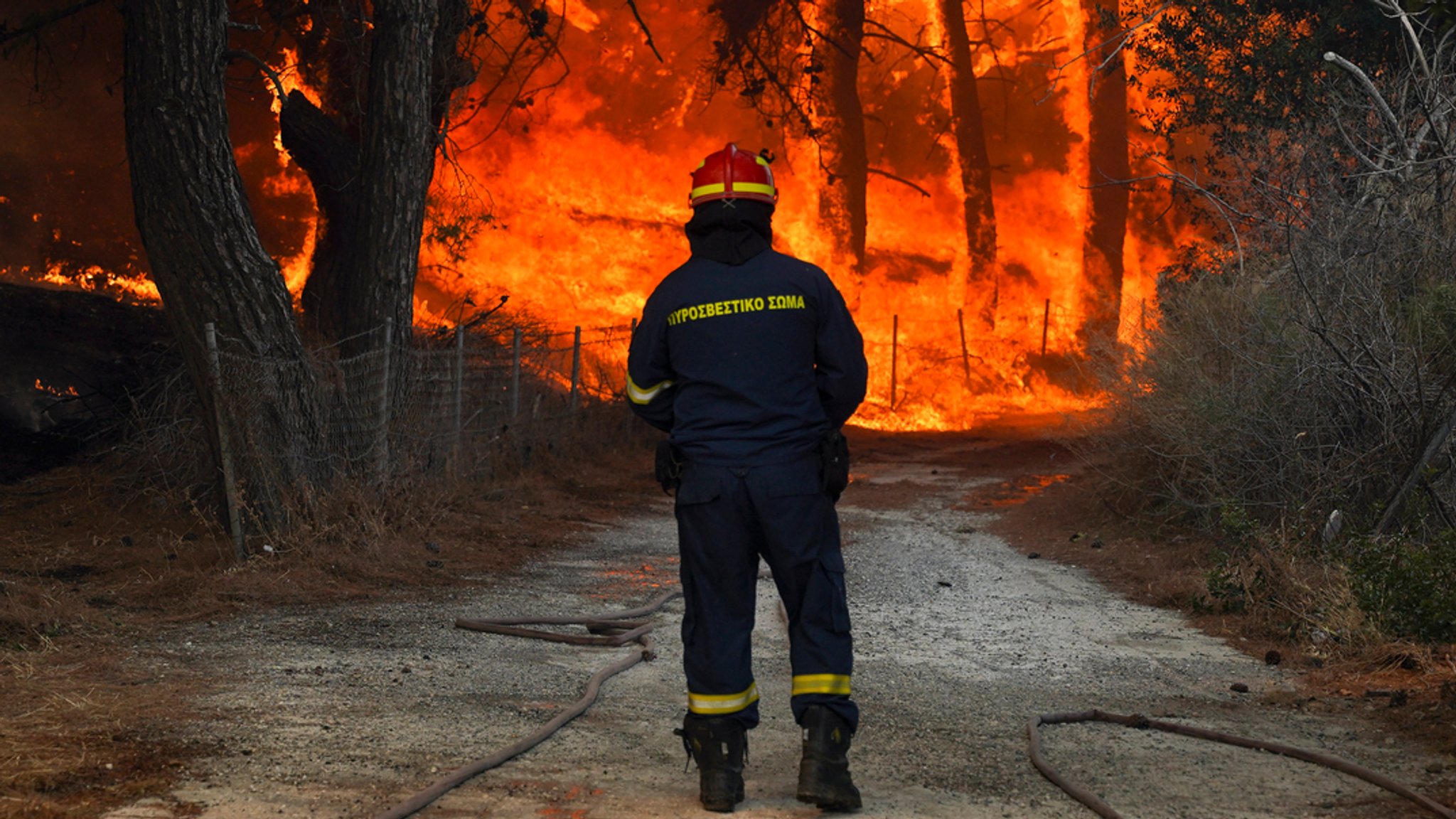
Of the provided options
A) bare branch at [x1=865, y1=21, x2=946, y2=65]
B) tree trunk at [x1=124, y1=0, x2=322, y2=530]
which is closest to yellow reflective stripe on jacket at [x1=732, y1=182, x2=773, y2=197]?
tree trunk at [x1=124, y1=0, x2=322, y2=530]

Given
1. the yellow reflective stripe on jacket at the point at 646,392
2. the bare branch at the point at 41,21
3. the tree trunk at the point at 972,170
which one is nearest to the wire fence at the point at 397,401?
the bare branch at the point at 41,21

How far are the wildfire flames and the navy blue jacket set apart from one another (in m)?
22.0

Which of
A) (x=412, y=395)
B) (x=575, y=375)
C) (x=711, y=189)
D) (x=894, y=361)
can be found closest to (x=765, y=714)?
(x=711, y=189)

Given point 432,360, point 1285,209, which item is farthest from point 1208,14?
point 432,360

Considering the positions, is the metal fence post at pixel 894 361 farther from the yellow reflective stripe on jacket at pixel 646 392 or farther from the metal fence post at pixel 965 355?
the yellow reflective stripe on jacket at pixel 646 392

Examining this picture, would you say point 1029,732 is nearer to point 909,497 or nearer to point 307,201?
point 909,497

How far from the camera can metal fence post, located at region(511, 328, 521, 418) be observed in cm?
1459

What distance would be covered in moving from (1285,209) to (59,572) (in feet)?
28.7

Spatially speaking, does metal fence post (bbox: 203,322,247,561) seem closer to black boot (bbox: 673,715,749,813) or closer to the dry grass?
the dry grass

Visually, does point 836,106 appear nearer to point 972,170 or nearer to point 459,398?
point 972,170

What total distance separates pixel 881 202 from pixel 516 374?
18059 millimetres

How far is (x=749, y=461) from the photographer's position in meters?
4.35

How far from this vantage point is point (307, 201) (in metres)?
24.1

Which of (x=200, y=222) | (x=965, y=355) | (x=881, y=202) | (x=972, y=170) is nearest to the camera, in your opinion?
(x=200, y=222)
